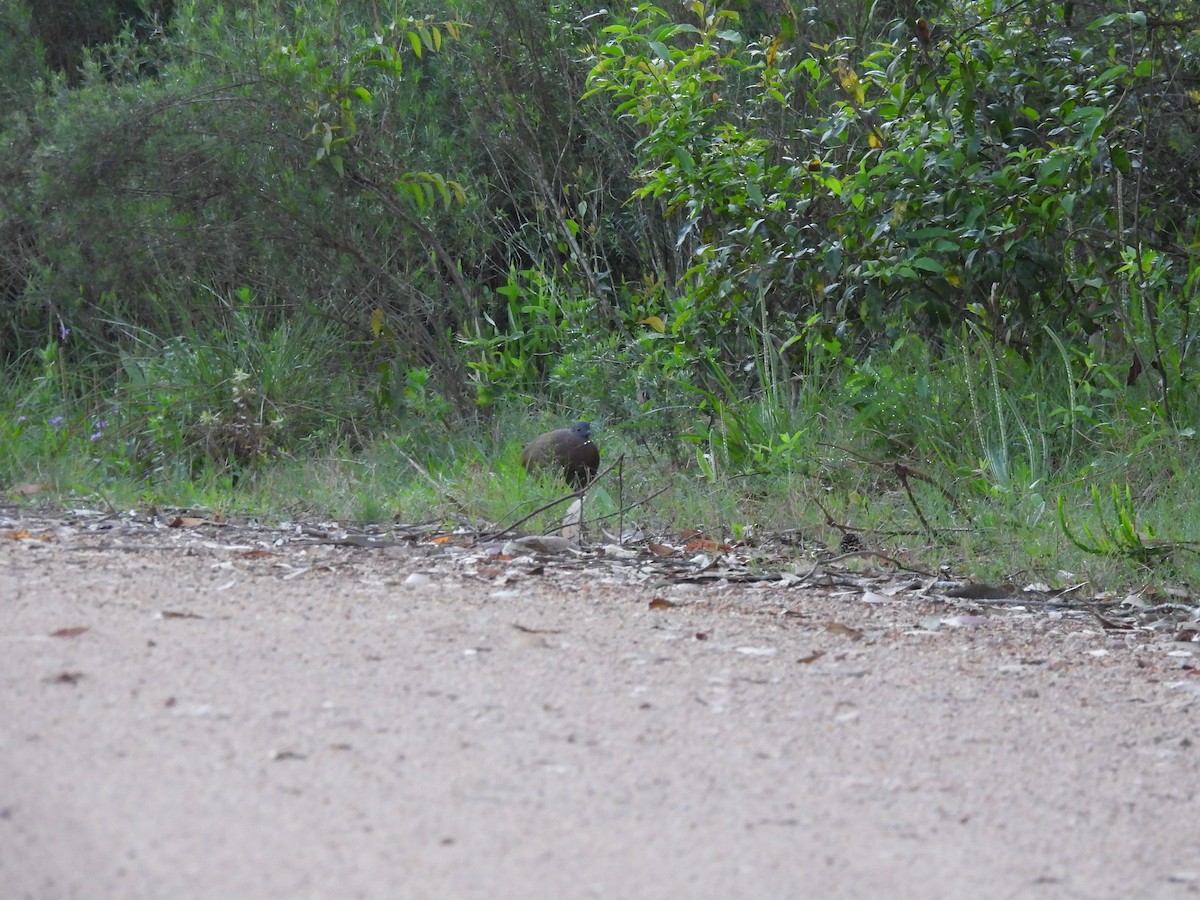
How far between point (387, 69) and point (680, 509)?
11.7ft

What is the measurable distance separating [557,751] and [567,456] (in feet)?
12.1

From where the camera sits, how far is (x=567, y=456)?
592 centimetres

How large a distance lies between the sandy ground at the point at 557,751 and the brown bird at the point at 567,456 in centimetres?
233

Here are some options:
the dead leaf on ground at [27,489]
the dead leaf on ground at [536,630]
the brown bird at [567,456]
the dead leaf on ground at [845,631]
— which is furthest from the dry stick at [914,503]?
the dead leaf on ground at [27,489]

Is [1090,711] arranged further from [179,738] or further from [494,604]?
[179,738]

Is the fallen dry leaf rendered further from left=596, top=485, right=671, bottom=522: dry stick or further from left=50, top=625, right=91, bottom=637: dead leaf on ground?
left=50, top=625, right=91, bottom=637: dead leaf on ground

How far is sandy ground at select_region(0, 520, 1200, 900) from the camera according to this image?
182 cm

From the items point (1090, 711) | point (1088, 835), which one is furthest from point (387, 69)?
point (1088, 835)

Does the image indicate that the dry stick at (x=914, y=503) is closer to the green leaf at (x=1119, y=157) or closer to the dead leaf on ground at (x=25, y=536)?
the green leaf at (x=1119, y=157)

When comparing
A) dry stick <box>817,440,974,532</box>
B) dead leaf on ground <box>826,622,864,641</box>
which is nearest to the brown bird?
dry stick <box>817,440,974,532</box>

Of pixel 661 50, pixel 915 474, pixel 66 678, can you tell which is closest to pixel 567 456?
pixel 915 474

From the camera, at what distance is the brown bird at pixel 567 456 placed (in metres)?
5.91

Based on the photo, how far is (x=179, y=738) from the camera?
7.15 feet

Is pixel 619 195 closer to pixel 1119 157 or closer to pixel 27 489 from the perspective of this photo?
pixel 1119 157
